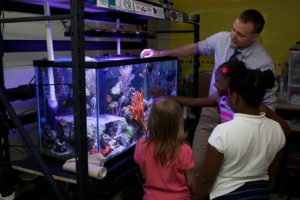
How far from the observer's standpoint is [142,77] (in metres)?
2.12

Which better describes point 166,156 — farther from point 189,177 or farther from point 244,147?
point 244,147

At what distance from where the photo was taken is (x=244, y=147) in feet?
4.52

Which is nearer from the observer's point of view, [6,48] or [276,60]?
[6,48]

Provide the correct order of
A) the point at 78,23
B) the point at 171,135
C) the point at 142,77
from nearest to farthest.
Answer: the point at 78,23 → the point at 171,135 → the point at 142,77

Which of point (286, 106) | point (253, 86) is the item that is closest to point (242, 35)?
point (253, 86)

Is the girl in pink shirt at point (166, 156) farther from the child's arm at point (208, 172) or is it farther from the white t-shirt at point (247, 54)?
the white t-shirt at point (247, 54)

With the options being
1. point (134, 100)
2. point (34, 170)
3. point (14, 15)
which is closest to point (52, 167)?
point (34, 170)

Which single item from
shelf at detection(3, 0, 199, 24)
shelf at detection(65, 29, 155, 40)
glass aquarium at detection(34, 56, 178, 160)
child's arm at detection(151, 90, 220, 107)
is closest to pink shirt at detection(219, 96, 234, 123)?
child's arm at detection(151, 90, 220, 107)

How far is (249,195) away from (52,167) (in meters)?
1.07

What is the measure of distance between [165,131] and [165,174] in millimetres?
223

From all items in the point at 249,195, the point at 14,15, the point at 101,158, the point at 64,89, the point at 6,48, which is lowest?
the point at 249,195

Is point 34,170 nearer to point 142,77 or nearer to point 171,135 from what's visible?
point 171,135

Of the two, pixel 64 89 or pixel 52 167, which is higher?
pixel 64 89

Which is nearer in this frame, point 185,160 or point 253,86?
point 253,86
